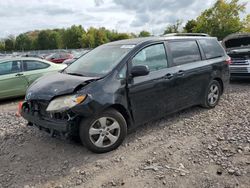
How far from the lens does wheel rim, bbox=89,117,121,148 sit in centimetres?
394

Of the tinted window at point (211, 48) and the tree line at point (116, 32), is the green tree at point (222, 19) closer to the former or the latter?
the tree line at point (116, 32)

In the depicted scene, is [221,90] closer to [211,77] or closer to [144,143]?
[211,77]

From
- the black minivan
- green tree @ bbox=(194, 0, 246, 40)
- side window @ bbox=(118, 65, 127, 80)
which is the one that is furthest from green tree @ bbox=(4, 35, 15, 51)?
side window @ bbox=(118, 65, 127, 80)

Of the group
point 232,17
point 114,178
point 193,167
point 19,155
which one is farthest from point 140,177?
point 232,17

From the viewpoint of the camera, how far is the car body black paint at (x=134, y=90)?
388 cm

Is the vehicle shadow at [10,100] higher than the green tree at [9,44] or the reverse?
the reverse

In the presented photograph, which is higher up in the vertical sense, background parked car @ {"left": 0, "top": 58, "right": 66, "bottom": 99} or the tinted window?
the tinted window

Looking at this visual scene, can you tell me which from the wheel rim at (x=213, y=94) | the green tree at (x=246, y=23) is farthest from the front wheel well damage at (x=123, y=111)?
the green tree at (x=246, y=23)

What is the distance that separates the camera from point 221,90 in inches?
251

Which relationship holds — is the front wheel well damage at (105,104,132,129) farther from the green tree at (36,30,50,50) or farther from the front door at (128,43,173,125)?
the green tree at (36,30,50,50)

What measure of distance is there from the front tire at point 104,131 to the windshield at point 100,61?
70 cm

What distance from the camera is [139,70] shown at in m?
4.22

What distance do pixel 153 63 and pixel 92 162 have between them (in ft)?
6.58

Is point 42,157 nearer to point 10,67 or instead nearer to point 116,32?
point 10,67
